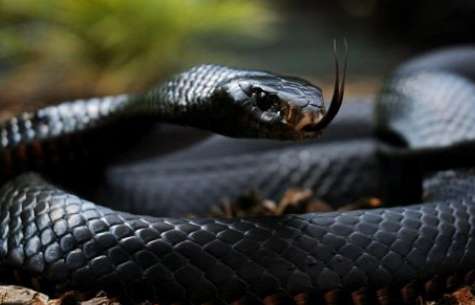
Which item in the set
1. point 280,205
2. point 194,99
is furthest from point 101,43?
point 194,99

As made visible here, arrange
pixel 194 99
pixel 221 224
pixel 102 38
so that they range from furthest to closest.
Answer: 1. pixel 102 38
2. pixel 194 99
3. pixel 221 224

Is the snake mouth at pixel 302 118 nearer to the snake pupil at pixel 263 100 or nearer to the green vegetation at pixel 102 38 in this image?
the snake pupil at pixel 263 100

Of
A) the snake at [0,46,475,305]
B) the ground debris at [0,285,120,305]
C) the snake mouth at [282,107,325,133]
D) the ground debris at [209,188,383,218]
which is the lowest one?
the ground debris at [209,188,383,218]

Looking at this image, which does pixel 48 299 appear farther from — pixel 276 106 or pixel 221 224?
pixel 276 106

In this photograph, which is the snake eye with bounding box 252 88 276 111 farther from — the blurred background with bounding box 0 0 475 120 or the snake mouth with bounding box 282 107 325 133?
the blurred background with bounding box 0 0 475 120

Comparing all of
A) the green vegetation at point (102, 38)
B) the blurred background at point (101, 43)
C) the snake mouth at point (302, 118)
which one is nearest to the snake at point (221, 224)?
the snake mouth at point (302, 118)

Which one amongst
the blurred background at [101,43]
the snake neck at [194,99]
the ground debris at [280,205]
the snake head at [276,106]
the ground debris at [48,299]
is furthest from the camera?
the blurred background at [101,43]

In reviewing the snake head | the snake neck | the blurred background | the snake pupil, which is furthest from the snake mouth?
the blurred background

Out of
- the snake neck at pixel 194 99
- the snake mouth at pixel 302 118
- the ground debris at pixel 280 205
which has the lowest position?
the ground debris at pixel 280 205
